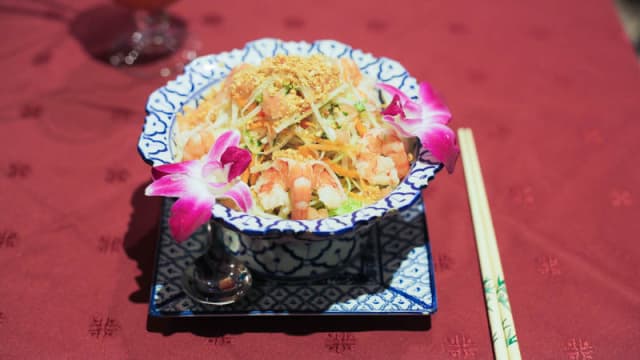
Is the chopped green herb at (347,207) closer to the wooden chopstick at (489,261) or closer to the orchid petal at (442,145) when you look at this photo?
the orchid petal at (442,145)

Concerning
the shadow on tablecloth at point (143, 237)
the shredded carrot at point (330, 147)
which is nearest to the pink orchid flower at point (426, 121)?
the shredded carrot at point (330, 147)

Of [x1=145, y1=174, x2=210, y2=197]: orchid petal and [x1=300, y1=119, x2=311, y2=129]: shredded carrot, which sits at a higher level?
[x1=300, y1=119, x2=311, y2=129]: shredded carrot

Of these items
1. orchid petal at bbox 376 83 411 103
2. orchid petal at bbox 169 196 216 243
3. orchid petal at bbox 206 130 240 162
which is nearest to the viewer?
orchid petal at bbox 169 196 216 243

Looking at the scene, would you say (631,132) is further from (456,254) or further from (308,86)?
(308,86)

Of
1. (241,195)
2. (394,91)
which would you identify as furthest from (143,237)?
(394,91)

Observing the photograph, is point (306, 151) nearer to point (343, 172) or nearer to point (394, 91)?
point (343, 172)

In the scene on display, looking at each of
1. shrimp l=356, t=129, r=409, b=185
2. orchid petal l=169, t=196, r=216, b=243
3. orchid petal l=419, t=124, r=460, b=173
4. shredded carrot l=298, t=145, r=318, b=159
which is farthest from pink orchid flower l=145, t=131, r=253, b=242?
orchid petal l=419, t=124, r=460, b=173

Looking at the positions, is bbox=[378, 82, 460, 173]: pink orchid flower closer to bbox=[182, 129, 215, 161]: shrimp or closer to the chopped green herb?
the chopped green herb
